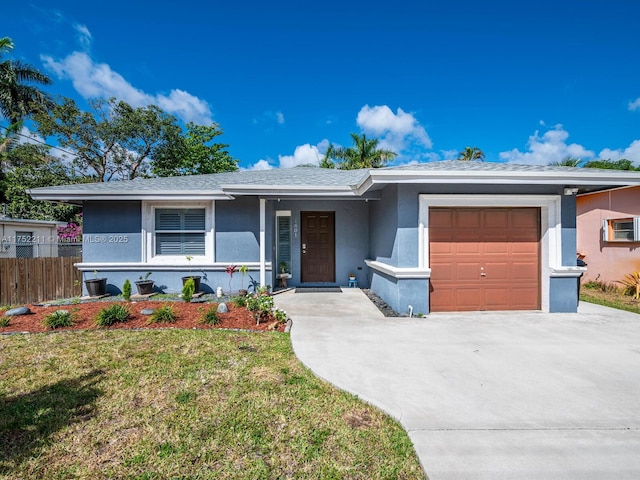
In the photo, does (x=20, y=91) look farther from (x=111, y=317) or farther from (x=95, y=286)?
(x=111, y=317)

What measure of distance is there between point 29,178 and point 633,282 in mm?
30318

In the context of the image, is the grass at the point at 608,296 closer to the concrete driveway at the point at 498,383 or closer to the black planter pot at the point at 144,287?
the concrete driveway at the point at 498,383

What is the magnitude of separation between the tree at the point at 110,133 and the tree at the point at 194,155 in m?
0.58

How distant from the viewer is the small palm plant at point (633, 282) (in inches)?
350

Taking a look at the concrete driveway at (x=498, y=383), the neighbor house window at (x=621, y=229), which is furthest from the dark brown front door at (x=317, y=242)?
the neighbor house window at (x=621, y=229)

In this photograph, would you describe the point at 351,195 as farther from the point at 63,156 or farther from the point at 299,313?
the point at 63,156

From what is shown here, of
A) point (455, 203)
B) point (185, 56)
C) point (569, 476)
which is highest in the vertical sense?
point (185, 56)

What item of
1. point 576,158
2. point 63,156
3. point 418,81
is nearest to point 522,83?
point 418,81

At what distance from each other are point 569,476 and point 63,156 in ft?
86.8

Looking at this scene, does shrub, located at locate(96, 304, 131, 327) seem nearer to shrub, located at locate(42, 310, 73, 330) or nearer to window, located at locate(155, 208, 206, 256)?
shrub, located at locate(42, 310, 73, 330)

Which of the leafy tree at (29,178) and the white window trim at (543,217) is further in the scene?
the leafy tree at (29,178)

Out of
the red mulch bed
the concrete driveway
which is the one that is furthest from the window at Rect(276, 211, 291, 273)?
the concrete driveway

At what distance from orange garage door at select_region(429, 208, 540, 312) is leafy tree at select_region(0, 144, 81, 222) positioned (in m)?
23.1

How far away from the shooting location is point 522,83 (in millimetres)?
13969
